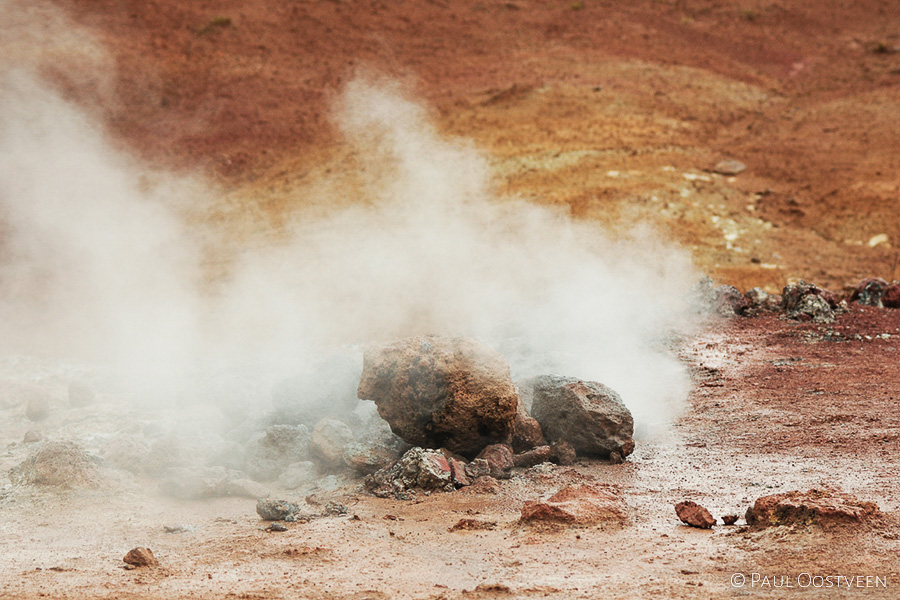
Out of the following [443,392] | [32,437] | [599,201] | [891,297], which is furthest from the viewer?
[599,201]

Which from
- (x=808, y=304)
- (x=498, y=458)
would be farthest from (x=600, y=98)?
(x=498, y=458)

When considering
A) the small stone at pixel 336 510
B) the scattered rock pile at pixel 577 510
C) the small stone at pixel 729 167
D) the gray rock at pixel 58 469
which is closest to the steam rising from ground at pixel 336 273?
the scattered rock pile at pixel 577 510

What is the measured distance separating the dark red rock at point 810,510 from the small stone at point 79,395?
5.21 meters

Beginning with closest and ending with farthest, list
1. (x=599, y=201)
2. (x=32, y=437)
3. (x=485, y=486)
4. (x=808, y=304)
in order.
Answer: (x=485, y=486) < (x=32, y=437) < (x=808, y=304) < (x=599, y=201)

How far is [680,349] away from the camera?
740 centimetres

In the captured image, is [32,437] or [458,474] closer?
[458,474]

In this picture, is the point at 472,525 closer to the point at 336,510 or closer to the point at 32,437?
the point at 336,510

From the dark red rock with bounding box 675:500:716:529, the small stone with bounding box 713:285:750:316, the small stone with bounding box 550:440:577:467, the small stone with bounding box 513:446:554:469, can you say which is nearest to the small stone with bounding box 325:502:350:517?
the small stone with bounding box 513:446:554:469

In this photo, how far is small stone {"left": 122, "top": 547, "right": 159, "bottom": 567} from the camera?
3316 millimetres

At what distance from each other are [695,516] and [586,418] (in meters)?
1.19

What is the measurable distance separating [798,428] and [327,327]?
547 centimetres

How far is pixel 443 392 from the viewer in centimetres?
455

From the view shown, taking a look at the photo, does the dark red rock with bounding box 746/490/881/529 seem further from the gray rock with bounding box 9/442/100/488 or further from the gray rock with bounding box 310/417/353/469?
the gray rock with bounding box 9/442/100/488

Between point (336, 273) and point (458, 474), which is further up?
point (336, 273)
